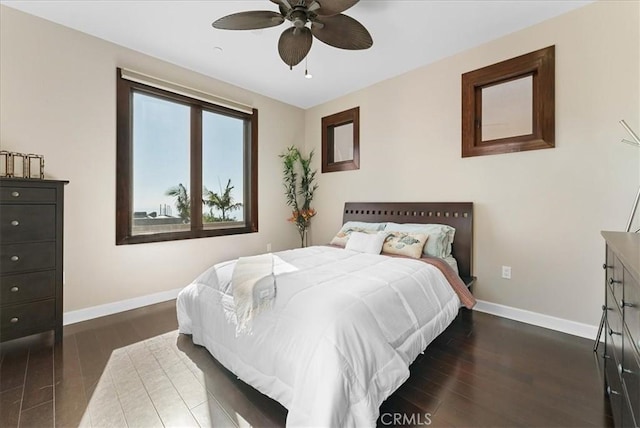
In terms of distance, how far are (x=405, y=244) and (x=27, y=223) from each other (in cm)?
323

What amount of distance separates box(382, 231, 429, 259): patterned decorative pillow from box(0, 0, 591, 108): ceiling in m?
2.02

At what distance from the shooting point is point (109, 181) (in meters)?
2.93

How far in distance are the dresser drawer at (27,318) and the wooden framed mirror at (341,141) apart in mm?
3605

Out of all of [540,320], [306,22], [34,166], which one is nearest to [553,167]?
[540,320]

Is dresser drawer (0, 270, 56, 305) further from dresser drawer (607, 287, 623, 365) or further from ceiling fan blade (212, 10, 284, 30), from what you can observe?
dresser drawer (607, 287, 623, 365)

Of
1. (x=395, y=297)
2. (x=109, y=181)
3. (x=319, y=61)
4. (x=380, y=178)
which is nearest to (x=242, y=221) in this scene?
(x=109, y=181)

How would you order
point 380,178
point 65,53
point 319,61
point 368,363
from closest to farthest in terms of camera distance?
point 368,363
point 65,53
point 319,61
point 380,178

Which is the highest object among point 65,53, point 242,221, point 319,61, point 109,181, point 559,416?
point 319,61

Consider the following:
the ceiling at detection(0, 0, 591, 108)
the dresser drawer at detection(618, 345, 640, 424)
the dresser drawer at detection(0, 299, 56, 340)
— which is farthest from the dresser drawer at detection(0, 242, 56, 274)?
the dresser drawer at detection(618, 345, 640, 424)

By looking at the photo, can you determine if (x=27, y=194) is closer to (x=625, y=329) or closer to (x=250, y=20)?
(x=250, y=20)

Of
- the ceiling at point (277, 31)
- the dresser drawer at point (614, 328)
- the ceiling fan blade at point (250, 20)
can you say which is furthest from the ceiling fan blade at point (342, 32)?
→ the dresser drawer at point (614, 328)

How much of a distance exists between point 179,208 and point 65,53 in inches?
71.9

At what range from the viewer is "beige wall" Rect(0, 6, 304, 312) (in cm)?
244

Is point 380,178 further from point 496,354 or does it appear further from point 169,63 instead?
point 169,63
